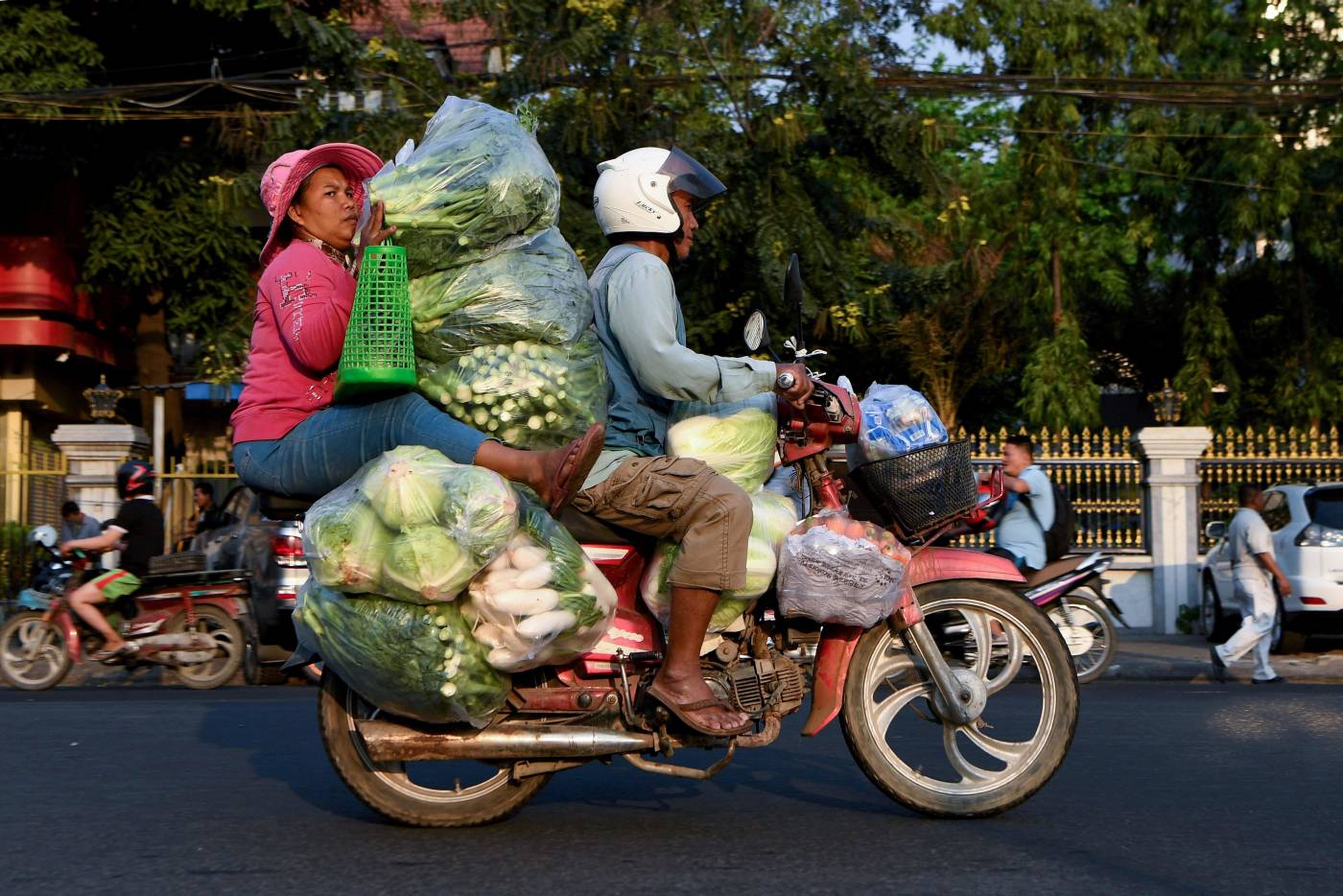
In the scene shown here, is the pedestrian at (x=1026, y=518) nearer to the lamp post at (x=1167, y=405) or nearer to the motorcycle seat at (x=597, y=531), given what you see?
the lamp post at (x=1167, y=405)

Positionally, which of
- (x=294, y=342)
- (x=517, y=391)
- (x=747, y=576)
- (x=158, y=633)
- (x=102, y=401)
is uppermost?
(x=102, y=401)

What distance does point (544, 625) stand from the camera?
15.0 feet

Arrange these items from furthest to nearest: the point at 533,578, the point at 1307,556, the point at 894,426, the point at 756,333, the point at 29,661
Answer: the point at 1307,556, the point at 29,661, the point at 894,426, the point at 756,333, the point at 533,578

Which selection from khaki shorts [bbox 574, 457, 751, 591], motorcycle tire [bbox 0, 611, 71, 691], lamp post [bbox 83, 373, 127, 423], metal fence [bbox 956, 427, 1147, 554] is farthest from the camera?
lamp post [bbox 83, 373, 127, 423]

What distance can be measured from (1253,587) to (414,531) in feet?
32.2

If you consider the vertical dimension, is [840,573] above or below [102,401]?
below

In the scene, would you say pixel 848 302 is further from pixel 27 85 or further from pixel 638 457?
pixel 638 457

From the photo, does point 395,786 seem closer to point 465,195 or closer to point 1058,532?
point 465,195

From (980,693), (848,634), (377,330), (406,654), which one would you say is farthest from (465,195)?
(980,693)

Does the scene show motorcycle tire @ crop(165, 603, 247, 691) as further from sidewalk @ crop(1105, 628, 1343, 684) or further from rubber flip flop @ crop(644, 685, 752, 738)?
rubber flip flop @ crop(644, 685, 752, 738)

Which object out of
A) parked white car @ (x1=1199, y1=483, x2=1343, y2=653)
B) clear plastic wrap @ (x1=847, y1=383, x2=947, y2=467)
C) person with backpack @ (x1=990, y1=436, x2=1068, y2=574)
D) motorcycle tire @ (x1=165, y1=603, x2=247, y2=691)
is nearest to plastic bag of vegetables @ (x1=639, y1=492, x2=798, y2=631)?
clear plastic wrap @ (x1=847, y1=383, x2=947, y2=467)

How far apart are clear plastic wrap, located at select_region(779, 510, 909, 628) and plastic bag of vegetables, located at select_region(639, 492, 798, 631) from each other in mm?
48

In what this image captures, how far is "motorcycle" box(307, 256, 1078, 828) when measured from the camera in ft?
15.9

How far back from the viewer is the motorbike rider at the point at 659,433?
15.8 ft
